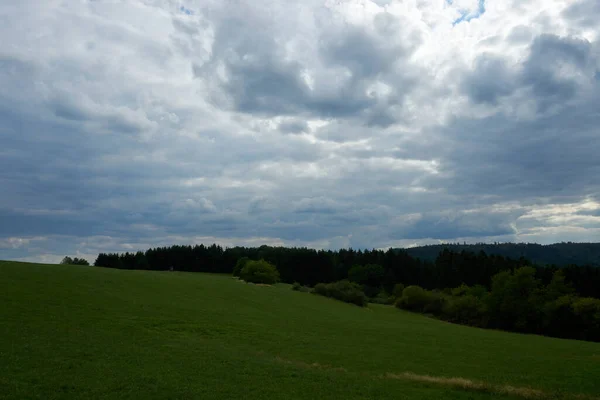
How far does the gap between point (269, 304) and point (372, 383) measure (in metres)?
48.2

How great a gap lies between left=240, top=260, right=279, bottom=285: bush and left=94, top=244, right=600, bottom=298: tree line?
37.4 meters

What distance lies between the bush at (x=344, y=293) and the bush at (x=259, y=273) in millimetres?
11155

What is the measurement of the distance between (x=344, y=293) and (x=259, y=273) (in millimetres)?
21069

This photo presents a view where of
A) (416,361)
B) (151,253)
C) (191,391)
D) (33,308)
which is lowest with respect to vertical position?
(416,361)

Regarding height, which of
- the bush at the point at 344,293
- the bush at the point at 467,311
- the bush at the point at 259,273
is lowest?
the bush at the point at 467,311

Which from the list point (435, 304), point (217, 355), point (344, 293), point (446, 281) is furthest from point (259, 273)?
point (217, 355)

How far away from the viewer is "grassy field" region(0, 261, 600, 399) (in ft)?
65.2

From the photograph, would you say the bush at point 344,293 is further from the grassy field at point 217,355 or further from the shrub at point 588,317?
the shrub at point 588,317

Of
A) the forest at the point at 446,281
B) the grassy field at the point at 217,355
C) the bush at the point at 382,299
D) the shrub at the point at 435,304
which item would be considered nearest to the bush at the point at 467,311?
the forest at the point at 446,281

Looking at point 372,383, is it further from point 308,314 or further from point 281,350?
point 308,314

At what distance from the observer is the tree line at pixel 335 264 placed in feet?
440

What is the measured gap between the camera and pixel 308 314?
6550cm

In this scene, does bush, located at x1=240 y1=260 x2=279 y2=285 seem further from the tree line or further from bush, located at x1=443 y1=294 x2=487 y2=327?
bush, located at x1=443 y1=294 x2=487 y2=327

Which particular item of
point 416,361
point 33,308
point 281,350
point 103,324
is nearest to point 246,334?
point 281,350
